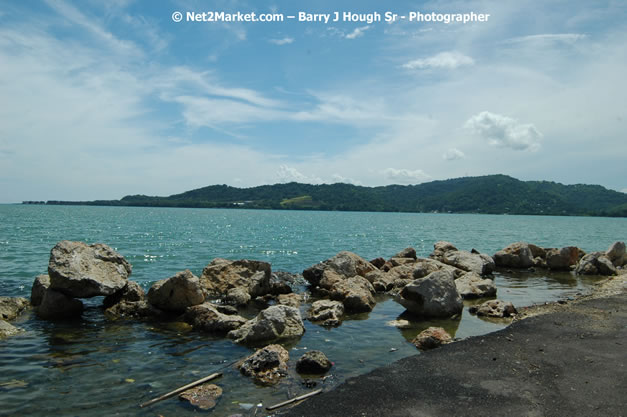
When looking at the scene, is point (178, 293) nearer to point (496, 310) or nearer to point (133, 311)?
point (133, 311)

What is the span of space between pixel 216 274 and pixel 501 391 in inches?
585

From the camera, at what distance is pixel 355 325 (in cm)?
1471

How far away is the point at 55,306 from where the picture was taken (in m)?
14.6

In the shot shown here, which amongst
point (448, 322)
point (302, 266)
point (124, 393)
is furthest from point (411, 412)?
Result: point (302, 266)

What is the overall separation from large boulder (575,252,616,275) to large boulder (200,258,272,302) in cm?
2203

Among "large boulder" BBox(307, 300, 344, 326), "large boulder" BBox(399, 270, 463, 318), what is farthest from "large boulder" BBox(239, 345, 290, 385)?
"large boulder" BBox(399, 270, 463, 318)

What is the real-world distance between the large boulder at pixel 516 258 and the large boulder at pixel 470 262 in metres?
4.08

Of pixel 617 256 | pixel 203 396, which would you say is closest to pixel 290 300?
pixel 203 396

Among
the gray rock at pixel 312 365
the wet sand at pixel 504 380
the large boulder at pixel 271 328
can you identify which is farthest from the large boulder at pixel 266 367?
the large boulder at pixel 271 328

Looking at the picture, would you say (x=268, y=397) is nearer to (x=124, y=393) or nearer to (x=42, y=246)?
(x=124, y=393)

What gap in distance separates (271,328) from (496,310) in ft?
29.5

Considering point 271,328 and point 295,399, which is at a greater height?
point 271,328

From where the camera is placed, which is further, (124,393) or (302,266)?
(302,266)

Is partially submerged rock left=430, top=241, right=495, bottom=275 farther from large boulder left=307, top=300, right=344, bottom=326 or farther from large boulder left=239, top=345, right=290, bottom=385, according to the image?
large boulder left=239, top=345, right=290, bottom=385
